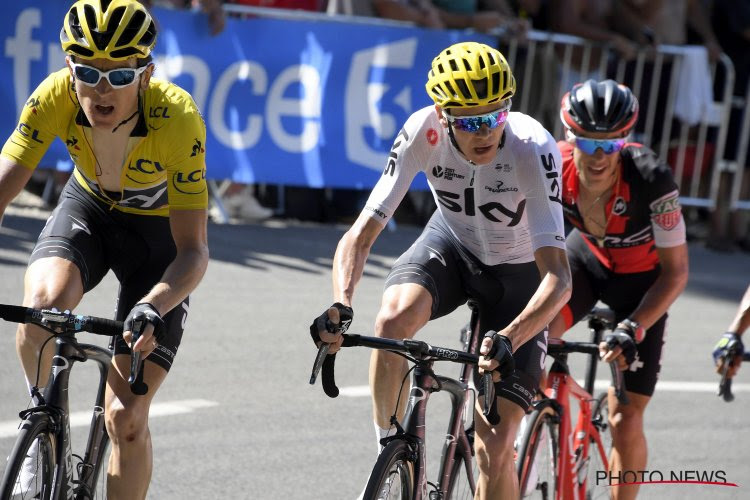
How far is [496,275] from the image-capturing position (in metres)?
5.23

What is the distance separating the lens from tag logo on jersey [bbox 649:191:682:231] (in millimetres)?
5750

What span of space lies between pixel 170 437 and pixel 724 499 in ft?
9.87

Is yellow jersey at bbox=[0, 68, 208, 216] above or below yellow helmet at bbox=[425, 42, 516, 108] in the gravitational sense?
below

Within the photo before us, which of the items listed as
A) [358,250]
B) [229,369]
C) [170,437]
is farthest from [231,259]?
[358,250]

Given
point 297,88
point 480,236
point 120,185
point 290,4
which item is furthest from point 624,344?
point 290,4

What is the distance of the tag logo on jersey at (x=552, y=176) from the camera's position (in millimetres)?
4836

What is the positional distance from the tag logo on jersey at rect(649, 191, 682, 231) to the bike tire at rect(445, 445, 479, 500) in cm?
156

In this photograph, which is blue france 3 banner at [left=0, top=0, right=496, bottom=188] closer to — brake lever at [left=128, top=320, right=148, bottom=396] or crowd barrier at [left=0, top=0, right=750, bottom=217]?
crowd barrier at [left=0, top=0, right=750, bottom=217]

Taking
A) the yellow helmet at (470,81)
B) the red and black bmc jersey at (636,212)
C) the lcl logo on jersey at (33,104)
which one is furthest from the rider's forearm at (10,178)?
the red and black bmc jersey at (636,212)

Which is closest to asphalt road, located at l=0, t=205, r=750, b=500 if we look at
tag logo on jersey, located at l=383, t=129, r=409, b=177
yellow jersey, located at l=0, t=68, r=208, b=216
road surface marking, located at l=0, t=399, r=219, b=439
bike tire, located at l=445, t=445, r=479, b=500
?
road surface marking, located at l=0, t=399, r=219, b=439

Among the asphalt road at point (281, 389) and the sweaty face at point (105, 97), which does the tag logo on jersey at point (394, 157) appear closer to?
the sweaty face at point (105, 97)

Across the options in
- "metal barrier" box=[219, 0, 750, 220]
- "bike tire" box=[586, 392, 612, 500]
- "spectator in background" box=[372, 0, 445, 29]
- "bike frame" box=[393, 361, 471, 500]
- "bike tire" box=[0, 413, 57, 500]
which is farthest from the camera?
"metal barrier" box=[219, 0, 750, 220]

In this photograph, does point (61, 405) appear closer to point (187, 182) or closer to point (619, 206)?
point (187, 182)

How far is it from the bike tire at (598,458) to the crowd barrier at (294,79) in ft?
17.6
